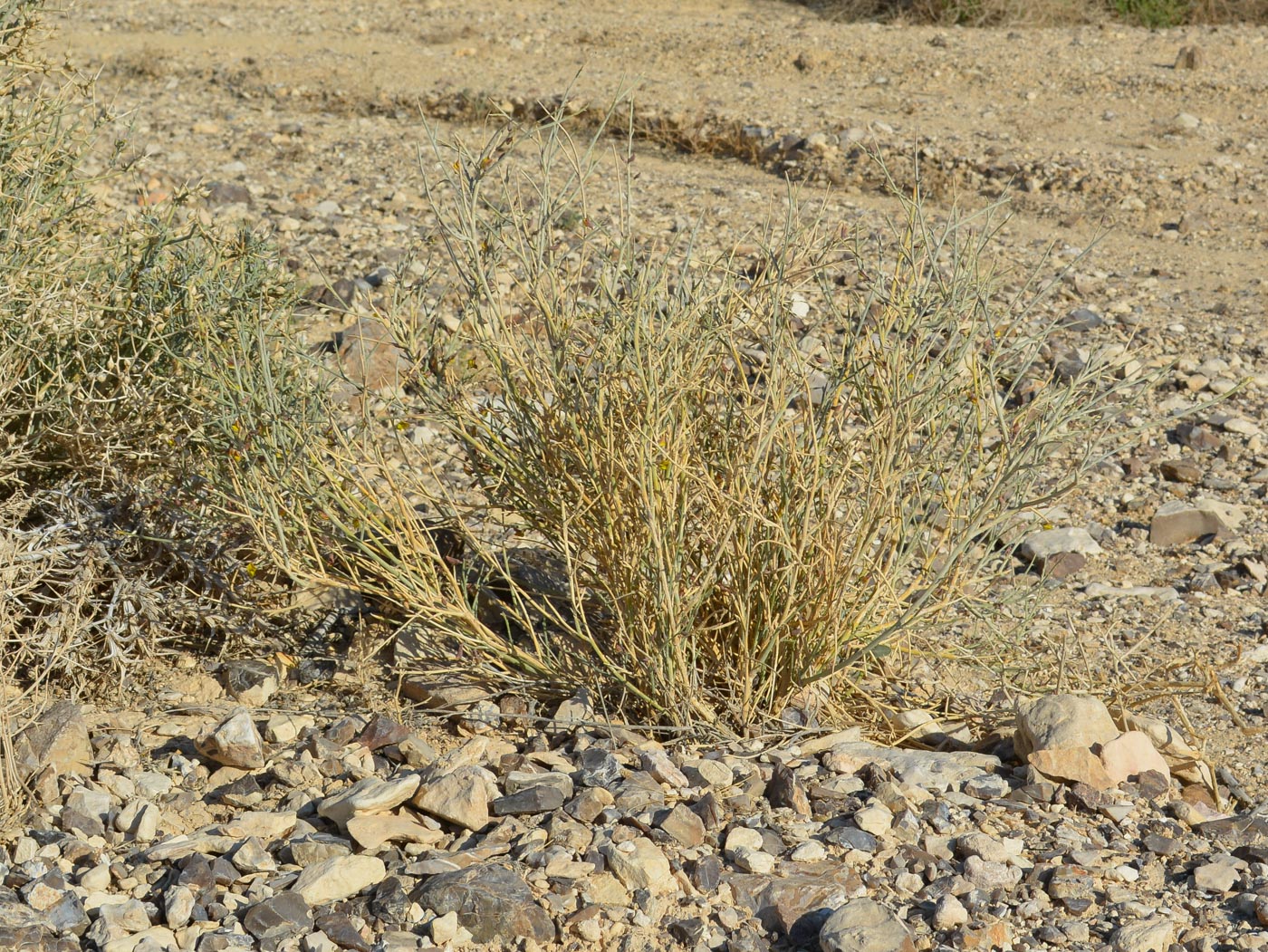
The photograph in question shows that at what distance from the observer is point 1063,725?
2.65 meters

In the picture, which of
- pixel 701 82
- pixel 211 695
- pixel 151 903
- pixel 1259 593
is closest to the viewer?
pixel 151 903

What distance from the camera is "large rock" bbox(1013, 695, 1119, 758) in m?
2.63

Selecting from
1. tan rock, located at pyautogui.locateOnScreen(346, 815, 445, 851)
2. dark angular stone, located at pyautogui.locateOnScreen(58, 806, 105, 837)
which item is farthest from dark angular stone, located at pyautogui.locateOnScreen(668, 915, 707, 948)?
dark angular stone, located at pyautogui.locateOnScreen(58, 806, 105, 837)

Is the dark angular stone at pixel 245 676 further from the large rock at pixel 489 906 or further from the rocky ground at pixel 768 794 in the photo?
the large rock at pixel 489 906

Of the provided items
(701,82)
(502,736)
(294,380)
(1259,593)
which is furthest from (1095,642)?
(701,82)

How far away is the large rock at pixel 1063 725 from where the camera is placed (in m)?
2.63

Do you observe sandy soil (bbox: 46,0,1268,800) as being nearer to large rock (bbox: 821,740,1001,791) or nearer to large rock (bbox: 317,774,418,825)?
large rock (bbox: 821,740,1001,791)

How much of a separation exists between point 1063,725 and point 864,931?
751 millimetres

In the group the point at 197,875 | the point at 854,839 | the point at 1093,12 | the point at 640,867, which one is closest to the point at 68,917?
the point at 197,875

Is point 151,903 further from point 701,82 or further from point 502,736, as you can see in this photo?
point 701,82

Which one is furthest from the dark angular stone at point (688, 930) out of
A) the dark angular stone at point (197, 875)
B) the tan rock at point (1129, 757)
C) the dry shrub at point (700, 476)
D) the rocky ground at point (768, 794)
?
the tan rock at point (1129, 757)

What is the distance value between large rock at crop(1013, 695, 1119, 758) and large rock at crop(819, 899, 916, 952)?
2.06 ft

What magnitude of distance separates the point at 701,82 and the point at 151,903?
7.72 m

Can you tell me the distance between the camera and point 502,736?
2.81m
